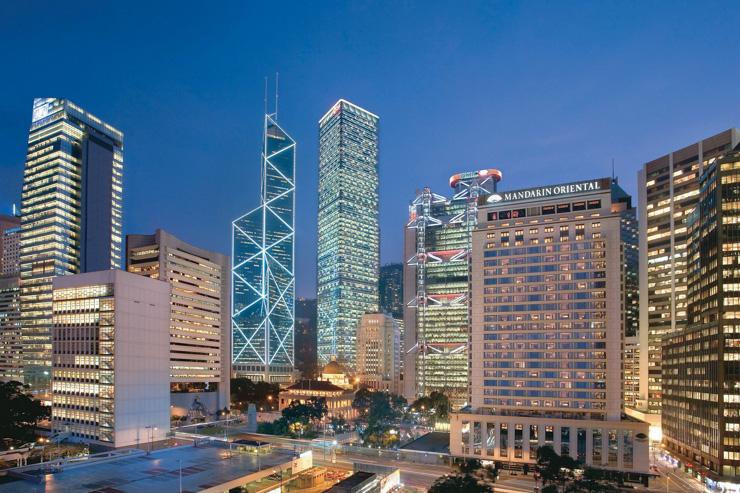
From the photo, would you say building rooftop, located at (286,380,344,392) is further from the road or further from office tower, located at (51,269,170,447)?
the road

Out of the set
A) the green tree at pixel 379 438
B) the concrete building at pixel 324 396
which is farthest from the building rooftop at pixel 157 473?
the concrete building at pixel 324 396

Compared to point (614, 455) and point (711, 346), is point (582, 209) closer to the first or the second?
point (711, 346)

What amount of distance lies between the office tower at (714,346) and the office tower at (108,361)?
11378cm

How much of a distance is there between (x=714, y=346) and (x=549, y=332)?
3159 cm

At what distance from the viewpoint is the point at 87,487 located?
70.3 metres

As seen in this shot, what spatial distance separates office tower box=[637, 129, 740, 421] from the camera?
18362 centimetres

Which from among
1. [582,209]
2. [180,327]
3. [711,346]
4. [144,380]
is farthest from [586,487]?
[180,327]

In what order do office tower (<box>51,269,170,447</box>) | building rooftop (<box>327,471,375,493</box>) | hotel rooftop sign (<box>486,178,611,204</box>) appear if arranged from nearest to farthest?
building rooftop (<box>327,471,375,493</box>)
office tower (<box>51,269,170,447</box>)
hotel rooftop sign (<box>486,178,611,204</box>)

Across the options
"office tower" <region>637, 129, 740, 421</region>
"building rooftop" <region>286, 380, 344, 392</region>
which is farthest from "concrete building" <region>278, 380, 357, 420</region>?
"office tower" <region>637, 129, 740, 421</region>

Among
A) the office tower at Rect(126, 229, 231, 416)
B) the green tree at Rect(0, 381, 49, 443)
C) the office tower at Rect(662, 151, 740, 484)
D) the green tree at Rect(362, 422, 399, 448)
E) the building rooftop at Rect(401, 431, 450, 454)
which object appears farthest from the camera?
the office tower at Rect(126, 229, 231, 416)

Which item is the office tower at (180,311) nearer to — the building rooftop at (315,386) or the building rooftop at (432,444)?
the building rooftop at (315,386)

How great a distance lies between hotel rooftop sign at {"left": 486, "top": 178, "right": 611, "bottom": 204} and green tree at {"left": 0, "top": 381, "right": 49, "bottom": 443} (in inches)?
4446

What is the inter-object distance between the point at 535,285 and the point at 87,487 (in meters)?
95.6

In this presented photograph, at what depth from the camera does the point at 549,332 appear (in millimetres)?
124438
